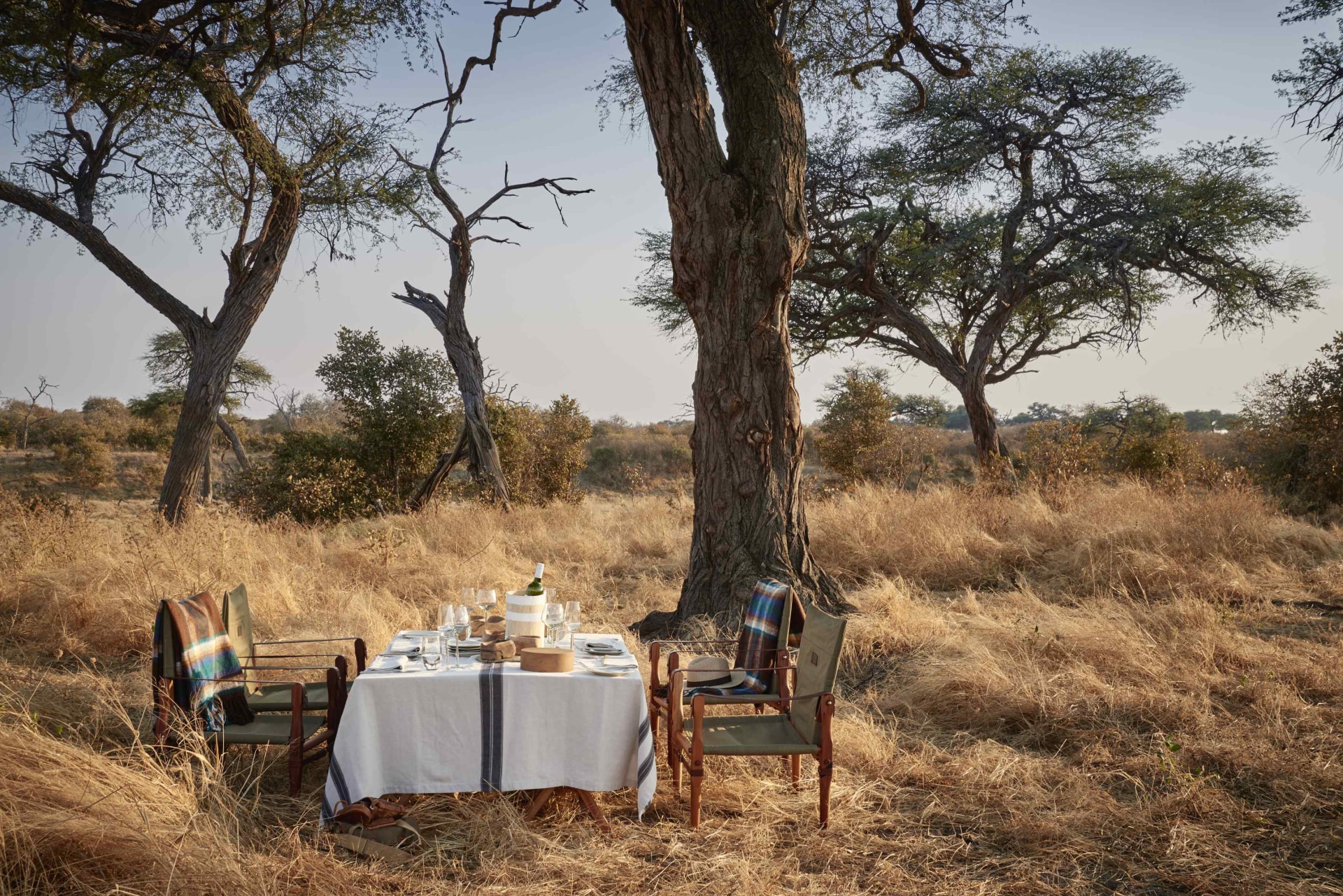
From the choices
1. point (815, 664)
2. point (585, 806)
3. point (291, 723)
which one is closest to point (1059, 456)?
point (815, 664)

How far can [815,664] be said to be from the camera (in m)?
3.94

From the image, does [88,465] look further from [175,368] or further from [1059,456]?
[1059,456]

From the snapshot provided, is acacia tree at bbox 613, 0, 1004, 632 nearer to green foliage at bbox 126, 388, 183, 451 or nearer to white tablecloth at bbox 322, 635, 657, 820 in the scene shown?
white tablecloth at bbox 322, 635, 657, 820

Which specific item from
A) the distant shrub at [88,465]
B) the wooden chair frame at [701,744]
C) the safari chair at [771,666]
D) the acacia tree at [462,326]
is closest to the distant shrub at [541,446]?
the acacia tree at [462,326]

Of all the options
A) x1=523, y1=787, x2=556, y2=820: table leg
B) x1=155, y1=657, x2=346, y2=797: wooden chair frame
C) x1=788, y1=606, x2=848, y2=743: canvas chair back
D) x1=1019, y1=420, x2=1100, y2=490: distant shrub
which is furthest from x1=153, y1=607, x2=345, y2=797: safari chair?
x1=1019, y1=420, x2=1100, y2=490: distant shrub

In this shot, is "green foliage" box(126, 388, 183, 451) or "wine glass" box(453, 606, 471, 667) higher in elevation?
"green foliage" box(126, 388, 183, 451)

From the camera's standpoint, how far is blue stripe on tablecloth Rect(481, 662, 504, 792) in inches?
138

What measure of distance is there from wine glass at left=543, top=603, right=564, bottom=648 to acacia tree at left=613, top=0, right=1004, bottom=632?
2666 mm

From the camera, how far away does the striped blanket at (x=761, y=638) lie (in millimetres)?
4352

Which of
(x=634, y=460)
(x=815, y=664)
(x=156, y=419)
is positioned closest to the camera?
(x=815, y=664)

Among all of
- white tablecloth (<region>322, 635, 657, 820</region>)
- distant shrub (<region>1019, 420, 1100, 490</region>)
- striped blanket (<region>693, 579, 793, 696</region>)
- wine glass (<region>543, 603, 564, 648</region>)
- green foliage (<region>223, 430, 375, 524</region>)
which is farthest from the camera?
green foliage (<region>223, 430, 375, 524</region>)

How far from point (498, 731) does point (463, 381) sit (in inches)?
425

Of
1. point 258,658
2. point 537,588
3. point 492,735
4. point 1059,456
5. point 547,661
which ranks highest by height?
point 1059,456

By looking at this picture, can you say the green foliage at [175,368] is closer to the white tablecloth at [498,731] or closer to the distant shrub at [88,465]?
the distant shrub at [88,465]
